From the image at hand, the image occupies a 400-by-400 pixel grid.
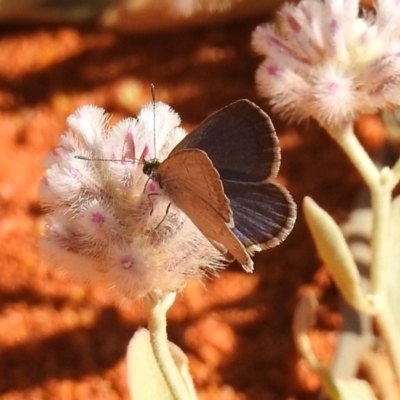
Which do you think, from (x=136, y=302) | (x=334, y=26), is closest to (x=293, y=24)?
(x=334, y=26)

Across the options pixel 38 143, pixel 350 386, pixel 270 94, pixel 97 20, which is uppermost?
pixel 97 20

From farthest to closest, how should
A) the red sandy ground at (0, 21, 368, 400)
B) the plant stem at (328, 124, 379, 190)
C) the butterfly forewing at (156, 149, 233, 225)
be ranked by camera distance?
the red sandy ground at (0, 21, 368, 400), the plant stem at (328, 124, 379, 190), the butterfly forewing at (156, 149, 233, 225)

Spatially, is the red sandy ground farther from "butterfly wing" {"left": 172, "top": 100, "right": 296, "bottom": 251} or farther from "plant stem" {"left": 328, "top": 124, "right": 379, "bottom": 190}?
"butterfly wing" {"left": 172, "top": 100, "right": 296, "bottom": 251}

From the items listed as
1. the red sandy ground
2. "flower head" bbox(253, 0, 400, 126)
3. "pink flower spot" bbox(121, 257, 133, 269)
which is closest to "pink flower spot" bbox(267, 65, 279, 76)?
"flower head" bbox(253, 0, 400, 126)

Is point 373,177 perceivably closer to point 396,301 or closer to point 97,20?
point 396,301

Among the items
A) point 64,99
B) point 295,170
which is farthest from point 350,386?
point 64,99

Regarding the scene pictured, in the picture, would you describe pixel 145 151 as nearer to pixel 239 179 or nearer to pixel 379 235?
pixel 239 179

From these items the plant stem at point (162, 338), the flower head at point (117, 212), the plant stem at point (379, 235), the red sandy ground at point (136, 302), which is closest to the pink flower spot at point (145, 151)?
the flower head at point (117, 212)
